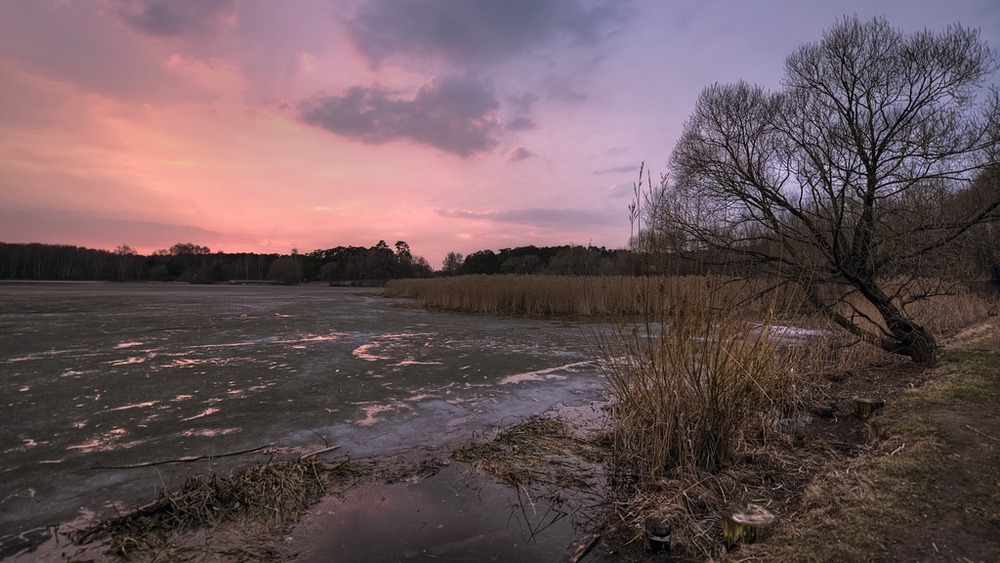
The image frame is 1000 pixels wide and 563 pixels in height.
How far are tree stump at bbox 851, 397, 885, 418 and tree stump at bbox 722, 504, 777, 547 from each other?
9.82 feet

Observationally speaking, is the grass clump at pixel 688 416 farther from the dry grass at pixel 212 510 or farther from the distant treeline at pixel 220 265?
the distant treeline at pixel 220 265

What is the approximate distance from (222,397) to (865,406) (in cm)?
653

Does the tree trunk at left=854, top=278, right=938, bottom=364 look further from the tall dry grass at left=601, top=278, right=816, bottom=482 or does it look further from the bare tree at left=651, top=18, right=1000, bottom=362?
the tall dry grass at left=601, top=278, right=816, bottom=482

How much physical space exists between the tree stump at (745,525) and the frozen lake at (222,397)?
2229 millimetres

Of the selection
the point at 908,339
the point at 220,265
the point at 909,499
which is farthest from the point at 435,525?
the point at 220,265

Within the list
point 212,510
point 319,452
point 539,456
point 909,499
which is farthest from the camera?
point 539,456

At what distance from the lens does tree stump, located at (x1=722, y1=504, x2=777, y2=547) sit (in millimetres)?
2336

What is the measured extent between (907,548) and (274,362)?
7375 mm

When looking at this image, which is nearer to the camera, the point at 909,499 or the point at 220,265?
the point at 909,499

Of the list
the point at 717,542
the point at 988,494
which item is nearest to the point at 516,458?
the point at 717,542

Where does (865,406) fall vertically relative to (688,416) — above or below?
below

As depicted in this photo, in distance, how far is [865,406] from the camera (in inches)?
183

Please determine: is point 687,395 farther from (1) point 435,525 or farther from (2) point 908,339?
(2) point 908,339

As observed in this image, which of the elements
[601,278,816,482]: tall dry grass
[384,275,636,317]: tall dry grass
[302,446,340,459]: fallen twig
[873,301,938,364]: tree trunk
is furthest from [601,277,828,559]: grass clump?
[384,275,636,317]: tall dry grass
